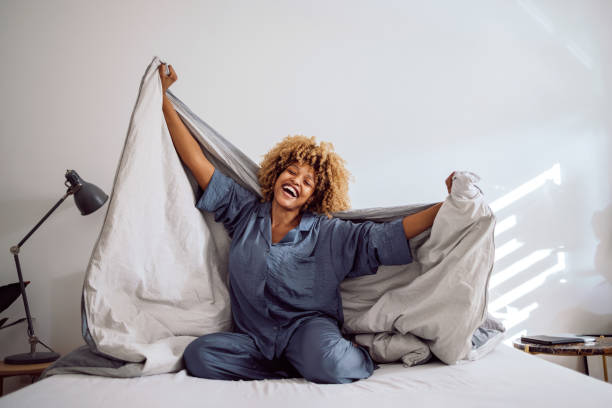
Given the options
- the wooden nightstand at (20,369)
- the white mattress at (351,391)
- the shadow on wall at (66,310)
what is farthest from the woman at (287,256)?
the shadow on wall at (66,310)

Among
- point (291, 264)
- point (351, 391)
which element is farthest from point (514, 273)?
point (351, 391)

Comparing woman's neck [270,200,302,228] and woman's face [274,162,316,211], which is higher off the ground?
woman's face [274,162,316,211]

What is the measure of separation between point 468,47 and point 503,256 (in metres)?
1.14

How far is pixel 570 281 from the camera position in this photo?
2332mm

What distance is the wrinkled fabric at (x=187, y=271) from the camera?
1410 mm

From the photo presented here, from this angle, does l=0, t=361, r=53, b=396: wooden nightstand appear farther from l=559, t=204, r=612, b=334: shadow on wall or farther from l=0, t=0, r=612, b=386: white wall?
l=559, t=204, r=612, b=334: shadow on wall

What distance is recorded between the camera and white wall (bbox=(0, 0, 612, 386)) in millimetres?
2100

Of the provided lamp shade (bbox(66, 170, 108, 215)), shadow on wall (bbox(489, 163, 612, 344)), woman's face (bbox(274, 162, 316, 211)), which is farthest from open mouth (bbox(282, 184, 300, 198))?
shadow on wall (bbox(489, 163, 612, 344))

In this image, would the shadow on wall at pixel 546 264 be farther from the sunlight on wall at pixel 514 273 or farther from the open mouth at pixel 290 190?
the open mouth at pixel 290 190

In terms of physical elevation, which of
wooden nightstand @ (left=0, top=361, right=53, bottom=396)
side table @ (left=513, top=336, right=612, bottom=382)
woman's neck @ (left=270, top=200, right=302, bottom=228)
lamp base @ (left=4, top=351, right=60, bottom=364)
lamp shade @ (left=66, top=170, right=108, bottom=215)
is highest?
lamp shade @ (left=66, top=170, right=108, bottom=215)

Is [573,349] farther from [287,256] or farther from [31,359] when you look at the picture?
[31,359]

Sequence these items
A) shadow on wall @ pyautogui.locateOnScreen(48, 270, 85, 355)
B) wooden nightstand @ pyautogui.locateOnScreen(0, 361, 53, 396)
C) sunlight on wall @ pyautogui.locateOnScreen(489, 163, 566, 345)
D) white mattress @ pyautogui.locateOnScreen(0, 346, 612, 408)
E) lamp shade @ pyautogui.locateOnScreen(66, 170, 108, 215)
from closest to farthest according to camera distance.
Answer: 1. white mattress @ pyautogui.locateOnScreen(0, 346, 612, 408)
2. wooden nightstand @ pyautogui.locateOnScreen(0, 361, 53, 396)
3. lamp shade @ pyautogui.locateOnScreen(66, 170, 108, 215)
4. shadow on wall @ pyautogui.locateOnScreen(48, 270, 85, 355)
5. sunlight on wall @ pyautogui.locateOnScreen(489, 163, 566, 345)

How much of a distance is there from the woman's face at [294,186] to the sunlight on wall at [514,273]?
1.10m

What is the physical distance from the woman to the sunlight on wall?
0.96 meters
